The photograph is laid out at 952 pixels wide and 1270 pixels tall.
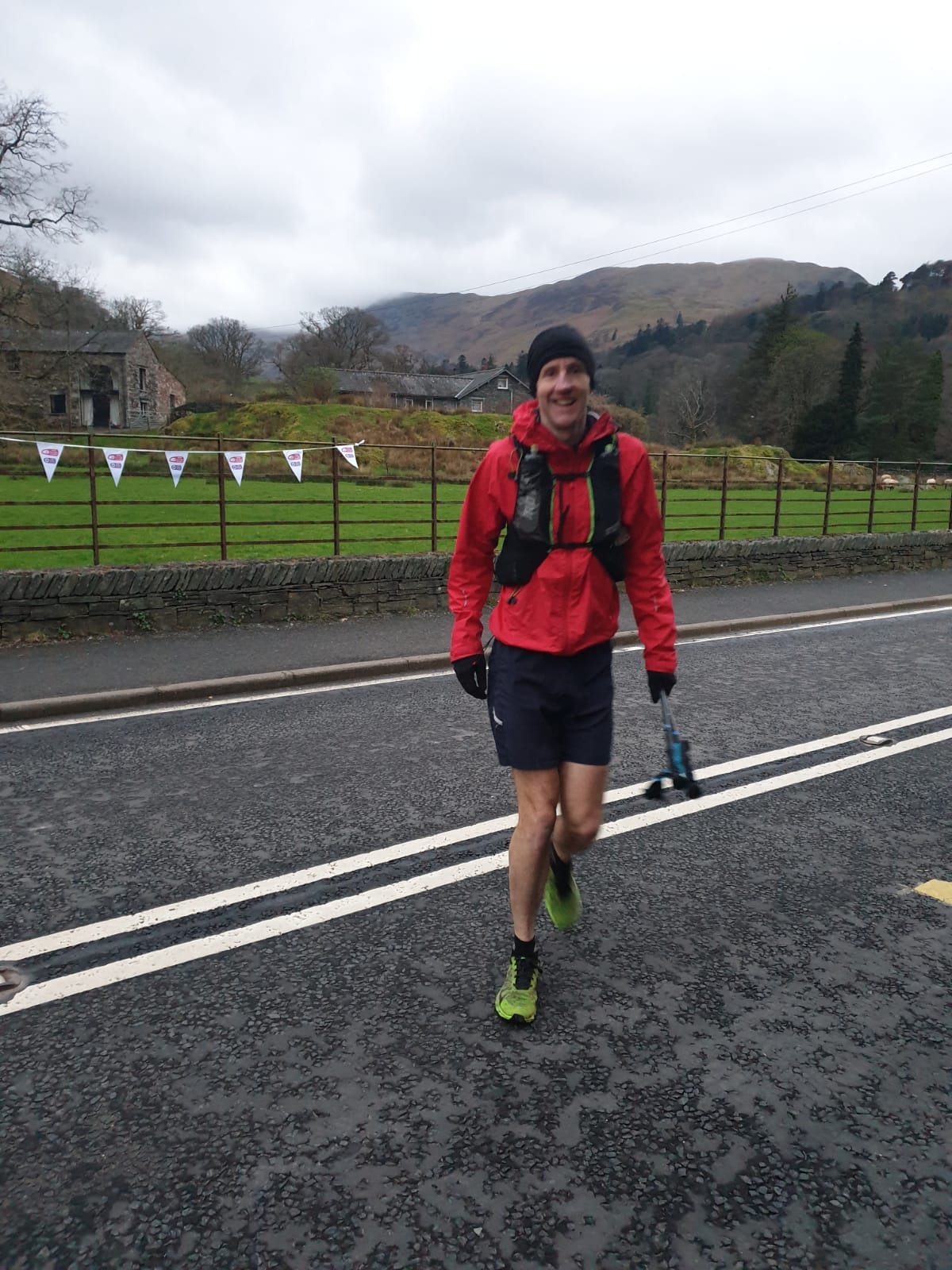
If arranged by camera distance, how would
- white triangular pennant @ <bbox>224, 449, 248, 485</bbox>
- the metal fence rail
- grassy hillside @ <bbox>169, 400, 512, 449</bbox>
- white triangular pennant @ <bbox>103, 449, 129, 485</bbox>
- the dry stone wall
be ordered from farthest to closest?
grassy hillside @ <bbox>169, 400, 512, 449</bbox> < the metal fence rail < white triangular pennant @ <bbox>224, 449, 248, 485</bbox> < white triangular pennant @ <bbox>103, 449, 129, 485</bbox> < the dry stone wall

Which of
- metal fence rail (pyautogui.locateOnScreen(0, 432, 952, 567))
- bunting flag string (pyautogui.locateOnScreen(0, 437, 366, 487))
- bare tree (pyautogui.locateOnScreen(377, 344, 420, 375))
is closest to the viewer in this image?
bunting flag string (pyautogui.locateOnScreen(0, 437, 366, 487))

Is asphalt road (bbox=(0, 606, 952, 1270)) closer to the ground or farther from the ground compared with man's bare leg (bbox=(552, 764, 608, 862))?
closer to the ground

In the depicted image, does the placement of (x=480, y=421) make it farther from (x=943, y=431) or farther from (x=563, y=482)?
(x=563, y=482)

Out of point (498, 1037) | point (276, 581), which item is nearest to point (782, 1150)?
point (498, 1037)

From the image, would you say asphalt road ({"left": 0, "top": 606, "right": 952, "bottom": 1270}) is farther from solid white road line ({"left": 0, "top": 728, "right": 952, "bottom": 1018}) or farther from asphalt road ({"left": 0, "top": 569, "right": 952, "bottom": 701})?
asphalt road ({"left": 0, "top": 569, "right": 952, "bottom": 701})

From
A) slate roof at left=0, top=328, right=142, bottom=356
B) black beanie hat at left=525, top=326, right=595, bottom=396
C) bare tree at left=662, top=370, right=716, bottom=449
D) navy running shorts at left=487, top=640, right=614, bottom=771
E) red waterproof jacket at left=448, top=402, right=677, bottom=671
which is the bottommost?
navy running shorts at left=487, top=640, right=614, bottom=771

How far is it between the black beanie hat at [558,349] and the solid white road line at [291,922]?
6.94 feet

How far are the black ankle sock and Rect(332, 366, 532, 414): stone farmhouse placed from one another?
84.2 meters

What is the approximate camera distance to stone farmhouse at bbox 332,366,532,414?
87.4m

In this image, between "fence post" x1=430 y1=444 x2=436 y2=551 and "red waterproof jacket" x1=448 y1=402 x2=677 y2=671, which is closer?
"red waterproof jacket" x1=448 y1=402 x2=677 y2=671

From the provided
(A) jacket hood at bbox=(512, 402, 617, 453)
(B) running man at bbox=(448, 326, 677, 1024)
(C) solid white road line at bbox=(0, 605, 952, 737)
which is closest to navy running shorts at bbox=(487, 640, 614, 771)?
(B) running man at bbox=(448, 326, 677, 1024)

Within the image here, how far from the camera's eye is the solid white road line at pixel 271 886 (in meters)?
3.45

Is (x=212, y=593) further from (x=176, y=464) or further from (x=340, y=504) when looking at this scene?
(x=340, y=504)

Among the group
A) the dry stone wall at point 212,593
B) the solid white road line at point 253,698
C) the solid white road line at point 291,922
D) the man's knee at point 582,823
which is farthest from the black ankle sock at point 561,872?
the dry stone wall at point 212,593
